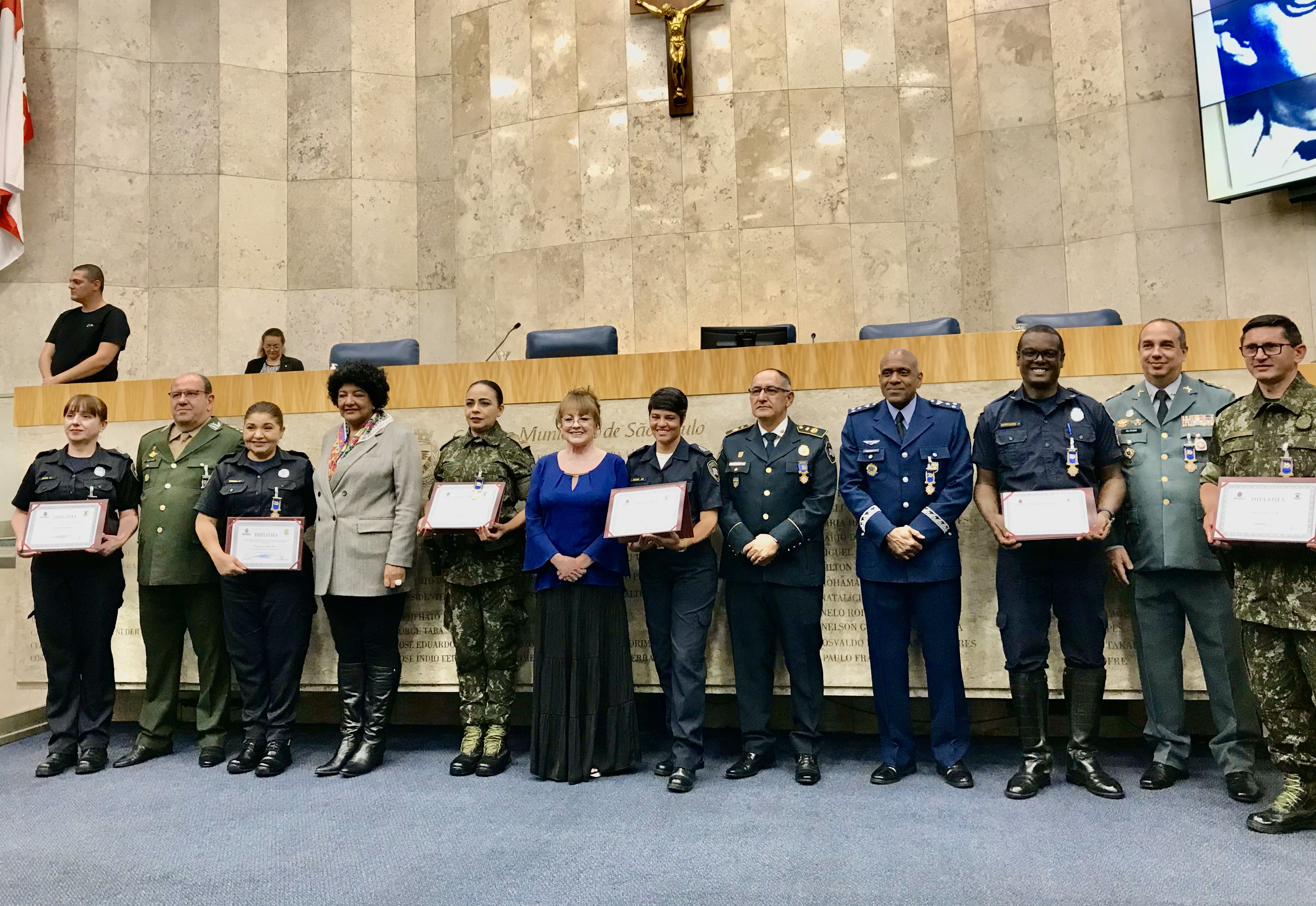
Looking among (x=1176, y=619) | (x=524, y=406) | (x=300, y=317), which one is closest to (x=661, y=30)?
(x=300, y=317)

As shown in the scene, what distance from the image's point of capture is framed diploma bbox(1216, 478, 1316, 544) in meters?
3.02

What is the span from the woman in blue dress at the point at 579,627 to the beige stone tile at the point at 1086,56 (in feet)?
21.8

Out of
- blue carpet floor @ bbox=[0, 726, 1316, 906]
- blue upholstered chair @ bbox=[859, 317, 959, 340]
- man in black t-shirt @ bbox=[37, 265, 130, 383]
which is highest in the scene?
man in black t-shirt @ bbox=[37, 265, 130, 383]

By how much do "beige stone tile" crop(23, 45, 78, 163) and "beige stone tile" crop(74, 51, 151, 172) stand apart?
0.06 m

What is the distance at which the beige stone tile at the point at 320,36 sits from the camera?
966 centimetres

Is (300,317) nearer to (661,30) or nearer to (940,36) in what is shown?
(661,30)

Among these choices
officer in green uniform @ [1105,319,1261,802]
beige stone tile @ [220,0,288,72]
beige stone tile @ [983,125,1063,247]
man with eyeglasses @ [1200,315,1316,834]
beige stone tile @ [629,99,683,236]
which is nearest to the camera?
man with eyeglasses @ [1200,315,1316,834]

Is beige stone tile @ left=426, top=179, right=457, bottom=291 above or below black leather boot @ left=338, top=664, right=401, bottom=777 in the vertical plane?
above

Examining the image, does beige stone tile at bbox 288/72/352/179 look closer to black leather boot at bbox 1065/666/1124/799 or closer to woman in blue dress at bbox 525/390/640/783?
woman in blue dress at bbox 525/390/640/783

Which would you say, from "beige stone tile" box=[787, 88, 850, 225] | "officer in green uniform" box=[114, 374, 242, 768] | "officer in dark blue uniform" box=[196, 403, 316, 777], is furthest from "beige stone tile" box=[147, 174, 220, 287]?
"officer in dark blue uniform" box=[196, 403, 316, 777]

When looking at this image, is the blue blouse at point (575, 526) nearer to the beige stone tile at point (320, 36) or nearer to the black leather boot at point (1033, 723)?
the black leather boot at point (1033, 723)

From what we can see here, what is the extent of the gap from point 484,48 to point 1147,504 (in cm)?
772

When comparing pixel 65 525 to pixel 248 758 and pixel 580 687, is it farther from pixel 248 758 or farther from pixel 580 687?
pixel 580 687

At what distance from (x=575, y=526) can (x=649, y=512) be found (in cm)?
39
